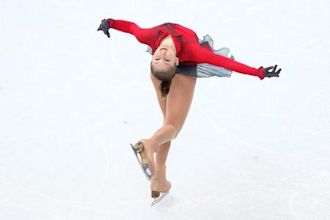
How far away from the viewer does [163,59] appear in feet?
11.5

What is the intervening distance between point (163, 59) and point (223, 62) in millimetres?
331

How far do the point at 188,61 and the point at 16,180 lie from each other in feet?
5.05

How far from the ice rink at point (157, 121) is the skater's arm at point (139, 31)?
1044mm

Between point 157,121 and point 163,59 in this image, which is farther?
point 157,121

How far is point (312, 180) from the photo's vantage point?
4414 mm

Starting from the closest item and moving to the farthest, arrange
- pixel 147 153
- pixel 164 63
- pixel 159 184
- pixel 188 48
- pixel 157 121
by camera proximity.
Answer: pixel 147 153, pixel 164 63, pixel 188 48, pixel 159 184, pixel 157 121

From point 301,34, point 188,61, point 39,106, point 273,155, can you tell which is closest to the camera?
point 188,61

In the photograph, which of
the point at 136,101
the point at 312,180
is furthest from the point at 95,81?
the point at 312,180

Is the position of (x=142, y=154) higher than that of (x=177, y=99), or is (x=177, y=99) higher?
(x=177, y=99)

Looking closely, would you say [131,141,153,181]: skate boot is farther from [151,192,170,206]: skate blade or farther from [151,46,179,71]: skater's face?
[151,192,170,206]: skate blade

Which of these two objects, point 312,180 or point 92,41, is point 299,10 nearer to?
point 92,41

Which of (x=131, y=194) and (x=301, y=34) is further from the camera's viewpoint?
(x=301, y=34)

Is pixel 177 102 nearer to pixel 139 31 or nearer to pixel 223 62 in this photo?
pixel 223 62

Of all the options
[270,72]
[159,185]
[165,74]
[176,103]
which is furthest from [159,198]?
[270,72]
